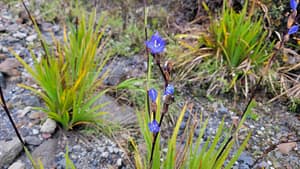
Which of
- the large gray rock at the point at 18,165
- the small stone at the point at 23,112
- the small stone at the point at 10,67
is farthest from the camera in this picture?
the small stone at the point at 10,67

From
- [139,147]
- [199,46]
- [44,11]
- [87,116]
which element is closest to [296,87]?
[199,46]

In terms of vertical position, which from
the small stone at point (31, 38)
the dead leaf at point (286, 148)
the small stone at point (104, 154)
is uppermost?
the small stone at point (31, 38)

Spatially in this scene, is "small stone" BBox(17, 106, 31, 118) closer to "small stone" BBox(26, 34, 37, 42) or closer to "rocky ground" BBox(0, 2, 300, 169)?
"rocky ground" BBox(0, 2, 300, 169)

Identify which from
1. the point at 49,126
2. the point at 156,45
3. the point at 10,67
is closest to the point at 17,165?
the point at 49,126

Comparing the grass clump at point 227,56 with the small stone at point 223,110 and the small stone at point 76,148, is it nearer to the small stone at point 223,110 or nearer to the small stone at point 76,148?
the small stone at point 223,110

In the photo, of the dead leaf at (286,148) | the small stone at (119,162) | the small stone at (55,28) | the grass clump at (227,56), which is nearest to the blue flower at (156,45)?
the small stone at (119,162)

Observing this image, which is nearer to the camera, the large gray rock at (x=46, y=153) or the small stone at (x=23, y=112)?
the large gray rock at (x=46, y=153)

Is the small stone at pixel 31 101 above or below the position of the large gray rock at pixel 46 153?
above
